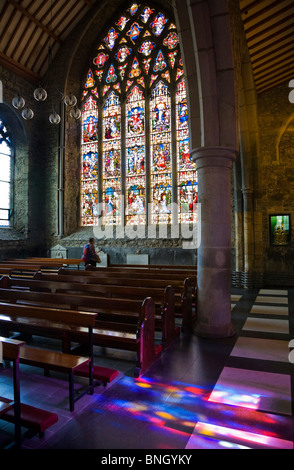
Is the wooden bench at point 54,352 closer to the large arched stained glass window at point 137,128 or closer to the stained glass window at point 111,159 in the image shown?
the large arched stained glass window at point 137,128

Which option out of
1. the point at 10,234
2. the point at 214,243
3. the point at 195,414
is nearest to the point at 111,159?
the point at 10,234

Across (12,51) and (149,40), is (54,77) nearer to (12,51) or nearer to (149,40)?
(12,51)

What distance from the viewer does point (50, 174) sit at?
13.9 metres

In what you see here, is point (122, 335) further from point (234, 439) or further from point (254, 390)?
point (234, 439)

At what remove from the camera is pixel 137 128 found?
42.8ft

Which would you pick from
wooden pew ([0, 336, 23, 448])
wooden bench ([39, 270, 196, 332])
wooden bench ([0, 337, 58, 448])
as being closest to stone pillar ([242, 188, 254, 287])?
wooden bench ([39, 270, 196, 332])

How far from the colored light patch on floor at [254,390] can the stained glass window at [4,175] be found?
1202 cm

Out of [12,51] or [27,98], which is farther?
[27,98]

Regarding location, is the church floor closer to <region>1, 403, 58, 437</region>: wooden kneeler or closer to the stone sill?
<region>1, 403, 58, 437</region>: wooden kneeler

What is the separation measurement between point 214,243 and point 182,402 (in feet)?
9.18

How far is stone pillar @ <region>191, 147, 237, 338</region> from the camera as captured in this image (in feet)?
17.1

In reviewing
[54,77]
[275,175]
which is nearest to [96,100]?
[54,77]

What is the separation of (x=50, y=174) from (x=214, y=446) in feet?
43.3

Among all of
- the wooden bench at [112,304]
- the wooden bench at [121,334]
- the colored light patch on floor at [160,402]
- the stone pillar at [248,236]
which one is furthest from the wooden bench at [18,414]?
the stone pillar at [248,236]
